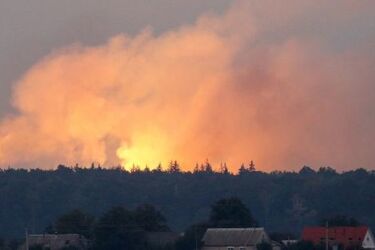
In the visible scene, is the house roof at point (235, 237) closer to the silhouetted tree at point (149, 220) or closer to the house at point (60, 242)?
the silhouetted tree at point (149, 220)

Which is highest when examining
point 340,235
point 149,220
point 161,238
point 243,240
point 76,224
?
point 76,224

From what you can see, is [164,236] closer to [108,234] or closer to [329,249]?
[108,234]

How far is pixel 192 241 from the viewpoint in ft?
479

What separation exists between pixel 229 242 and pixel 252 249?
238 cm

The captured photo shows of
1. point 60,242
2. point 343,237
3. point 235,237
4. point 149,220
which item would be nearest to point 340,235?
point 343,237

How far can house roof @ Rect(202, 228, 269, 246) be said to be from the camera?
145375mm

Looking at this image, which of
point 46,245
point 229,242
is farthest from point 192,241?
point 46,245

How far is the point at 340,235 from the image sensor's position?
148 m

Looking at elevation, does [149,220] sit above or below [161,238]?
above

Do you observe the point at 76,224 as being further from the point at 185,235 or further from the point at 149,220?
the point at 185,235

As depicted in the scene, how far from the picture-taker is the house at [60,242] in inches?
5789

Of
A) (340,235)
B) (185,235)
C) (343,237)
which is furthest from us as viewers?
(185,235)

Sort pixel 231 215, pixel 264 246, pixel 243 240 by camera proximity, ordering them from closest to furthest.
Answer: pixel 264 246 → pixel 243 240 → pixel 231 215

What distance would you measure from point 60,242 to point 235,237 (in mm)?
16565
